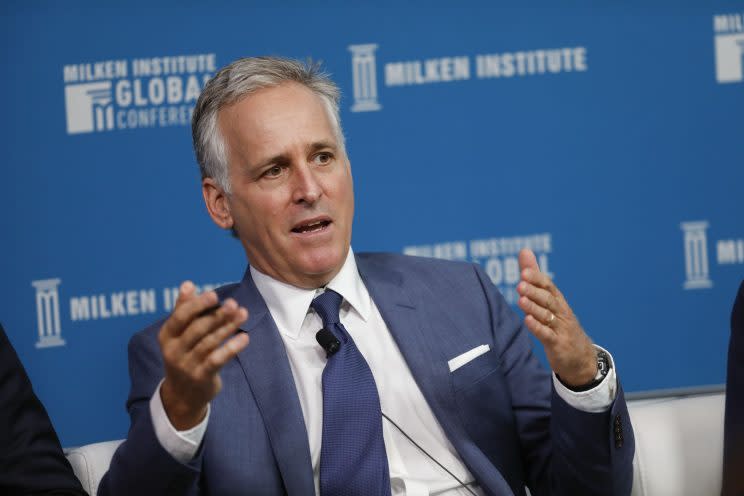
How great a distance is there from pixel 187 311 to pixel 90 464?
78 centimetres

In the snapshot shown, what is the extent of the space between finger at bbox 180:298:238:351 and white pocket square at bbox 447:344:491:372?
0.78m

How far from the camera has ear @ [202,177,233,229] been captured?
2.37 m

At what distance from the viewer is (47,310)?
2.83m

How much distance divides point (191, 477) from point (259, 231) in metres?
0.67

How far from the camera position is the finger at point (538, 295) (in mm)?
1814

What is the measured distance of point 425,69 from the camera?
2.98 meters

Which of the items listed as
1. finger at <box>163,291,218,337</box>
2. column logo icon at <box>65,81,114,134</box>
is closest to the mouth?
finger at <box>163,291,218,337</box>

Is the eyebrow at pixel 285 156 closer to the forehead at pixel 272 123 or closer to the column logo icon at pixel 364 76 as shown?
the forehead at pixel 272 123

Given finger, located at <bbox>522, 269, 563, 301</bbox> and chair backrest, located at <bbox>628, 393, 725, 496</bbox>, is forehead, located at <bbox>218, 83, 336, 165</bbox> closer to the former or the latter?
finger, located at <bbox>522, 269, 563, 301</bbox>

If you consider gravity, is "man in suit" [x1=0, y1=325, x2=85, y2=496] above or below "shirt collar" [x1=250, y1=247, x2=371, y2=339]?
below

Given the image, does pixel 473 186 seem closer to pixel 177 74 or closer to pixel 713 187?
pixel 713 187

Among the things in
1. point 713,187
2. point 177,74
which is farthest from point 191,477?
point 713,187

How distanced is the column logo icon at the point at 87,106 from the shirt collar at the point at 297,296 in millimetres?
905

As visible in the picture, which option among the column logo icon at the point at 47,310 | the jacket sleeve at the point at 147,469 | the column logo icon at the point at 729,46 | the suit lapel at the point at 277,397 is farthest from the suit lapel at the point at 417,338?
the column logo icon at the point at 729,46
